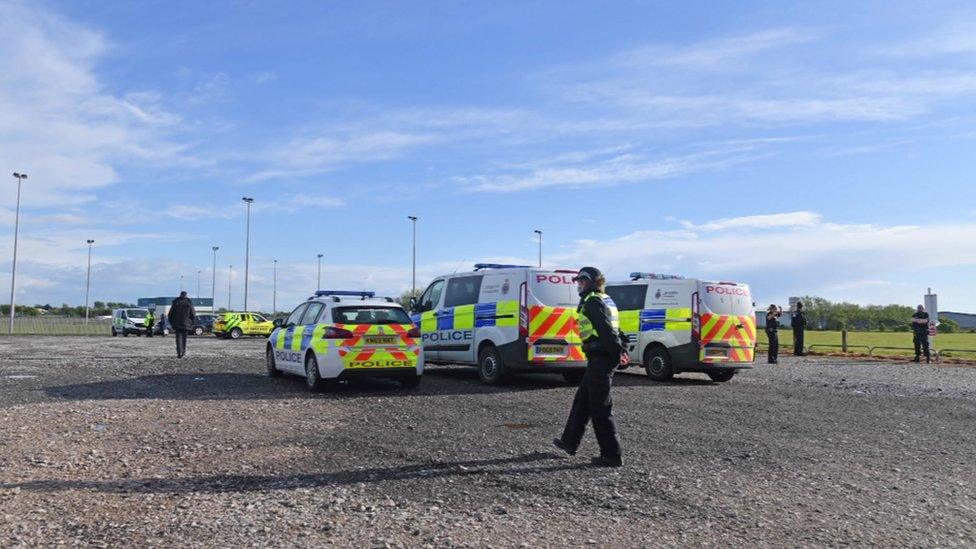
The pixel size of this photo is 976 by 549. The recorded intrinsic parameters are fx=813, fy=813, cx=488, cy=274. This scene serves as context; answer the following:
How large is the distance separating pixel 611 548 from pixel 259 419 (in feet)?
18.8

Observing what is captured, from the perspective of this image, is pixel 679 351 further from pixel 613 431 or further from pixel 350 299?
pixel 613 431

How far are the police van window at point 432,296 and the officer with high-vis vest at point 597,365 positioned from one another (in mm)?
8234

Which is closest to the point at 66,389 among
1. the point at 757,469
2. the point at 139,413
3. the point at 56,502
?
the point at 139,413

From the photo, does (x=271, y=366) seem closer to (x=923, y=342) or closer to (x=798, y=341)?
(x=798, y=341)

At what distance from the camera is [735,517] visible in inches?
212

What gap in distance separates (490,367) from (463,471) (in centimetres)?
710

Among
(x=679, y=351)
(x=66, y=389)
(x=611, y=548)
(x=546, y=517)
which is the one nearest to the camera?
(x=611, y=548)

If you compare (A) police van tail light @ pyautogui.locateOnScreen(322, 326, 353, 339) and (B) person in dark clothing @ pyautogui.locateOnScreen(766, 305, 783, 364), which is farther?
(B) person in dark clothing @ pyautogui.locateOnScreen(766, 305, 783, 364)

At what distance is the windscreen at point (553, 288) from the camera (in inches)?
523

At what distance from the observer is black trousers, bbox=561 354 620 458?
692 centimetres

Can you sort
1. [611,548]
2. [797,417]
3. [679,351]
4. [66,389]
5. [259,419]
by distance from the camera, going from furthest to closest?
[679,351]
[66,389]
[797,417]
[259,419]
[611,548]

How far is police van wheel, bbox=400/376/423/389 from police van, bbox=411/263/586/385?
4.39 ft

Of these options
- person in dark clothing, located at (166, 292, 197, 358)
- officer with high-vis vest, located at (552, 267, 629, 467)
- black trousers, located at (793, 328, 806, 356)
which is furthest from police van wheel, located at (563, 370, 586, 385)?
black trousers, located at (793, 328, 806, 356)

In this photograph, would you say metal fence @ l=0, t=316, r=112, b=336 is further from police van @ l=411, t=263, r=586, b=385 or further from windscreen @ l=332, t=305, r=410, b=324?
windscreen @ l=332, t=305, r=410, b=324
